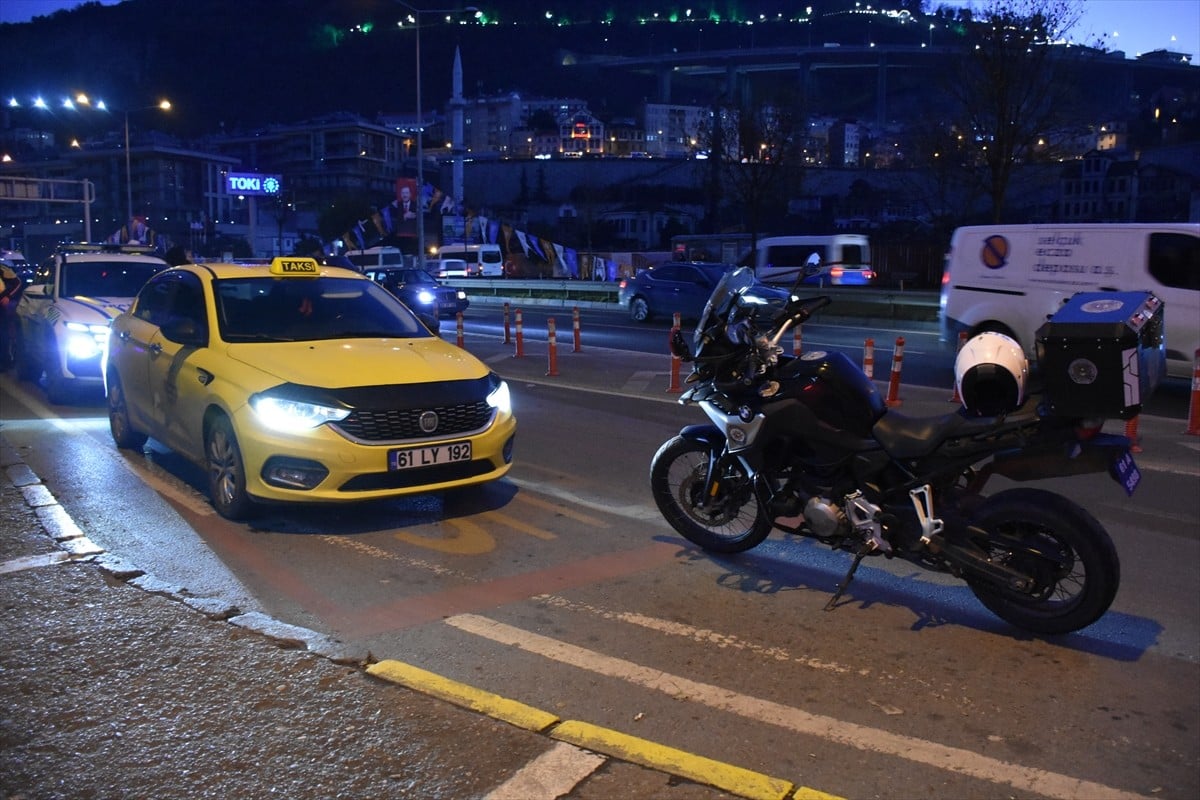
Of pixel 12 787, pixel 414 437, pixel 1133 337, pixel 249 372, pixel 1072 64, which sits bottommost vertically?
pixel 12 787

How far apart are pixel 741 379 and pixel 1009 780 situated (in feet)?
8.13

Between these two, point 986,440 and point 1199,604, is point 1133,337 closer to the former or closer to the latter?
Result: point 986,440

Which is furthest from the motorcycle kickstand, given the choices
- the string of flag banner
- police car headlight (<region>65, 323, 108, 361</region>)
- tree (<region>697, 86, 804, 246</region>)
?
the string of flag banner

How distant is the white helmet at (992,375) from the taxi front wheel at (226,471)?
Answer: 4.29 meters

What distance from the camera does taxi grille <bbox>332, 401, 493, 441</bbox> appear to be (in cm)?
606

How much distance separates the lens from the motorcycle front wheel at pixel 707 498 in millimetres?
5660

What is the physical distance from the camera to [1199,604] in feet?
17.3

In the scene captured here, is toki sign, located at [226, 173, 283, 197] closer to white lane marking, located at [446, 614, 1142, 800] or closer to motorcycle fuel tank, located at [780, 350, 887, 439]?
motorcycle fuel tank, located at [780, 350, 887, 439]

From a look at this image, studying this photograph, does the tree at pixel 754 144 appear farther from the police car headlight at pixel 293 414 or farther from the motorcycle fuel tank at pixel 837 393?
the motorcycle fuel tank at pixel 837 393

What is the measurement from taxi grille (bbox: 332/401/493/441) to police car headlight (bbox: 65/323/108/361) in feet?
22.3

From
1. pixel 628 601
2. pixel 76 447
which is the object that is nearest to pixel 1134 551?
pixel 628 601

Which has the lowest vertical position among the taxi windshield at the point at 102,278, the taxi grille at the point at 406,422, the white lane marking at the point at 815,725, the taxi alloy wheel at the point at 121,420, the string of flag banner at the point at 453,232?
the white lane marking at the point at 815,725

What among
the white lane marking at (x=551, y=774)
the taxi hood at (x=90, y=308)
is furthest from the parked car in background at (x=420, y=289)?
the white lane marking at (x=551, y=774)

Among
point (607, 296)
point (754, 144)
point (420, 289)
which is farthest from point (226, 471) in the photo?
point (754, 144)
